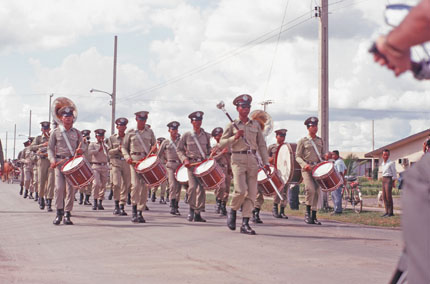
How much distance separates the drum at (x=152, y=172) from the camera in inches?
532

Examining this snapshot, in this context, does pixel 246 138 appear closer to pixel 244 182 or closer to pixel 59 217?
pixel 244 182

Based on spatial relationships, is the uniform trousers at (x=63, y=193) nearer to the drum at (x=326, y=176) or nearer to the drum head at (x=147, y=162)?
the drum head at (x=147, y=162)

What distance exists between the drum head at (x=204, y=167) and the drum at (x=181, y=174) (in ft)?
7.64

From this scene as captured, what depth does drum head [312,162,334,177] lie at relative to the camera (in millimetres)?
13383

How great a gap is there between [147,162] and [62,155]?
1.70 metres

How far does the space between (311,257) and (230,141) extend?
3.38 metres

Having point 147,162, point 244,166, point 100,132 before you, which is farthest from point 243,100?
point 100,132

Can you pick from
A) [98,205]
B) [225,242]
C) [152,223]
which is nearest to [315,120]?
[152,223]

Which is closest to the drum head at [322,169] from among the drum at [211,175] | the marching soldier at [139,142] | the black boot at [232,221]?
the drum at [211,175]

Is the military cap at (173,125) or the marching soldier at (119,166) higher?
the military cap at (173,125)

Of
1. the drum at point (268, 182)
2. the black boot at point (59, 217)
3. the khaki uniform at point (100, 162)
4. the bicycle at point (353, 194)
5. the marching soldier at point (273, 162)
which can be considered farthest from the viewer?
the bicycle at point (353, 194)

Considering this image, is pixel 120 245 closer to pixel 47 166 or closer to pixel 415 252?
pixel 415 252

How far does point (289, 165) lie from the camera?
1518 centimetres

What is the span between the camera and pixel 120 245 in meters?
9.52
